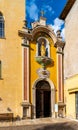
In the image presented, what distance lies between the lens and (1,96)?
18484mm

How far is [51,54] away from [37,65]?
1592 mm

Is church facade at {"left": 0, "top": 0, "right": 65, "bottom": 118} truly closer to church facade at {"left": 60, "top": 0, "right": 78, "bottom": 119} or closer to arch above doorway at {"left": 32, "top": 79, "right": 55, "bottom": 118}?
arch above doorway at {"left": 32, "top": 79, "right": 55, "bottom": 118}

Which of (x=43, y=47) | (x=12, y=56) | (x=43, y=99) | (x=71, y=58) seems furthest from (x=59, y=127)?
(x=43, y=47)

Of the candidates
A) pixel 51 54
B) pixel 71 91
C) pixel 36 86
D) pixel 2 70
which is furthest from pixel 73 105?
pixel 2 70

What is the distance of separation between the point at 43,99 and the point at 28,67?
112 inches

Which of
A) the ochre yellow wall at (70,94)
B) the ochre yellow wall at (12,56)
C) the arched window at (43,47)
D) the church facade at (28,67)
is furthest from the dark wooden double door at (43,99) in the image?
the arched window at (43,47)

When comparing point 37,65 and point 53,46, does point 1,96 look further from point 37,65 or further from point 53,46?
point 53,46

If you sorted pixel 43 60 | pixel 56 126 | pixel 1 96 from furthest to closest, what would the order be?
pixel 43 60 < pixel 1 96 < pixel 56 126

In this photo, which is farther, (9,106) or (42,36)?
(42,36)

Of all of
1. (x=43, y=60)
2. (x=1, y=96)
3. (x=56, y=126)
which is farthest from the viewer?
(x=43, y=60)

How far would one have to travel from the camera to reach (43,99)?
66.2 ft

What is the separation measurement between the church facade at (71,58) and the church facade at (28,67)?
564 millimetres

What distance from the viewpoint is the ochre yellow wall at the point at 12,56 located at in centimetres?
1875

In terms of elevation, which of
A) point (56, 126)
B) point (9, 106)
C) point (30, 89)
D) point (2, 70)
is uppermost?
point (2, 70)
